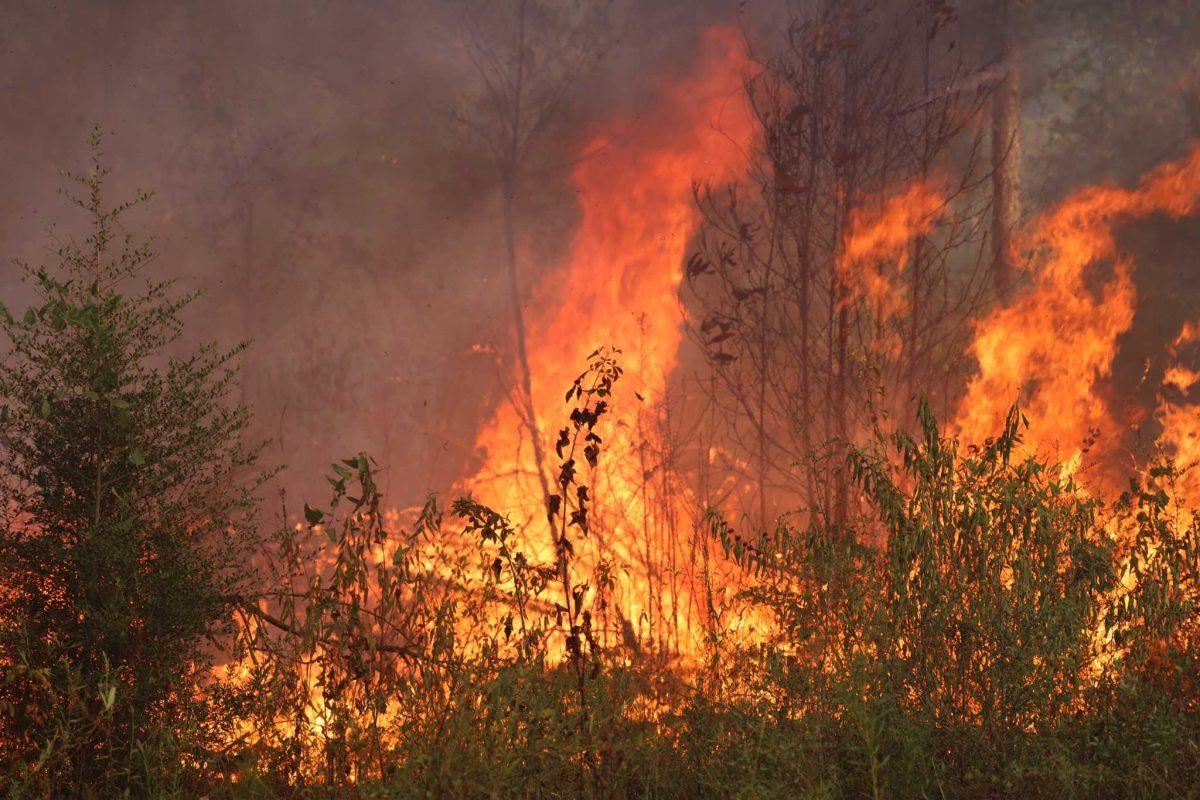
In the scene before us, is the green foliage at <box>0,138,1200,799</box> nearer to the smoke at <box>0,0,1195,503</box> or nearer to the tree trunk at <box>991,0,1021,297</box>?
the smoke at <box>0,0,1195,503</box>

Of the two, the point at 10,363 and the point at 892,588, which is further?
the point at 10,363

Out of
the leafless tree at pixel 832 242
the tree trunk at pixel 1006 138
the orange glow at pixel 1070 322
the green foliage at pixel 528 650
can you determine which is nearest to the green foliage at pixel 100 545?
the green foliage at pixel 528 650

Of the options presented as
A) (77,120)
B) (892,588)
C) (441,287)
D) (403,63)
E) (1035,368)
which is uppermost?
(403,63)

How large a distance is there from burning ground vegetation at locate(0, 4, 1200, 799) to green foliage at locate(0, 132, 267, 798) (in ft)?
0.04

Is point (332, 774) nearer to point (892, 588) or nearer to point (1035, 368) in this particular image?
point (892, 588)

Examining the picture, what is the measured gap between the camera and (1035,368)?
6230 mm

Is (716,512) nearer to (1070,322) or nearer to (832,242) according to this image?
(832,242)

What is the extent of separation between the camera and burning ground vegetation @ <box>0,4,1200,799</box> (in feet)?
9.66

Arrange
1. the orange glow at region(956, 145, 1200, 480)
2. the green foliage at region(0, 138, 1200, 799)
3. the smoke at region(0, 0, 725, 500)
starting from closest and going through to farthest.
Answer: the green foliage at region(0, 138, 1200, 799) → the smoke at region(0, 0, 725, 500) → the orange glow at region(956, 145, 1200, 480)

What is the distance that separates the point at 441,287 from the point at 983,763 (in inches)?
166

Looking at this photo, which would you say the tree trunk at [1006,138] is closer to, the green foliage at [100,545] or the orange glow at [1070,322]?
the orange glow at [1070,322]

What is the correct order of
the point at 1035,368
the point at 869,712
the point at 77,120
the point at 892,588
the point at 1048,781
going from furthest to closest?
the point at 1035,368
the point at 77,120
the point at 892,588
the point at 869,712
the point at 1048,781

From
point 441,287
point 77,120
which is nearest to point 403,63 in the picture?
point 441,287

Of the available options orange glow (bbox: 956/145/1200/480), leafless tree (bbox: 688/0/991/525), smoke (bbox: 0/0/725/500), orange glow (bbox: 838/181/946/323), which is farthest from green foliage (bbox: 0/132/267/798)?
orange glow (bbox: 956/145/1200/480)
